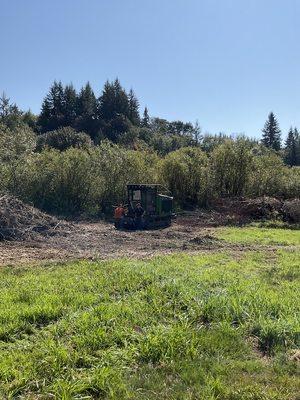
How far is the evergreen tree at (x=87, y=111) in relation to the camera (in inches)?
2618

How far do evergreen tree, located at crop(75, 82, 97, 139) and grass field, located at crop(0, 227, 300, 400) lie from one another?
59092 millimetres

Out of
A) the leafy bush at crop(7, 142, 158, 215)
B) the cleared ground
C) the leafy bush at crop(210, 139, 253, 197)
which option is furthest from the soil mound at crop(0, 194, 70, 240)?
the leafy bush at crop(210, 139, 253, 197)

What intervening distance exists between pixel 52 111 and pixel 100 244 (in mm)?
60500

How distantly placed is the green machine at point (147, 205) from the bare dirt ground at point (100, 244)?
696mm

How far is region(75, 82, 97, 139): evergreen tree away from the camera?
66494mm

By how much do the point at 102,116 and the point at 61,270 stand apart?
64.3 metres

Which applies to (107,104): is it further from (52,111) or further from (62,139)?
(62,139)

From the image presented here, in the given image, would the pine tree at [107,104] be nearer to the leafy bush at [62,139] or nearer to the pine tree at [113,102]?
the pine tree at [113,102]

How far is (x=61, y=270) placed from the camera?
872 cm

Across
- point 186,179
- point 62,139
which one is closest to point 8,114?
point 62,139

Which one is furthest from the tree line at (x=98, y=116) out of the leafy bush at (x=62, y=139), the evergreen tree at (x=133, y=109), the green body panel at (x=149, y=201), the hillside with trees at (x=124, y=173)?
the green body panel at (x=149, y=201)

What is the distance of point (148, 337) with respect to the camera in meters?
4.83

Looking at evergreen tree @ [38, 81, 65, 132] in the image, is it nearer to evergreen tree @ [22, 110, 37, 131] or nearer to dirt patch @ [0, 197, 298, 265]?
evergreen tree @ [22, 110, 37, 131]

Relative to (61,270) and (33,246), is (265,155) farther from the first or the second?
(61,270)
